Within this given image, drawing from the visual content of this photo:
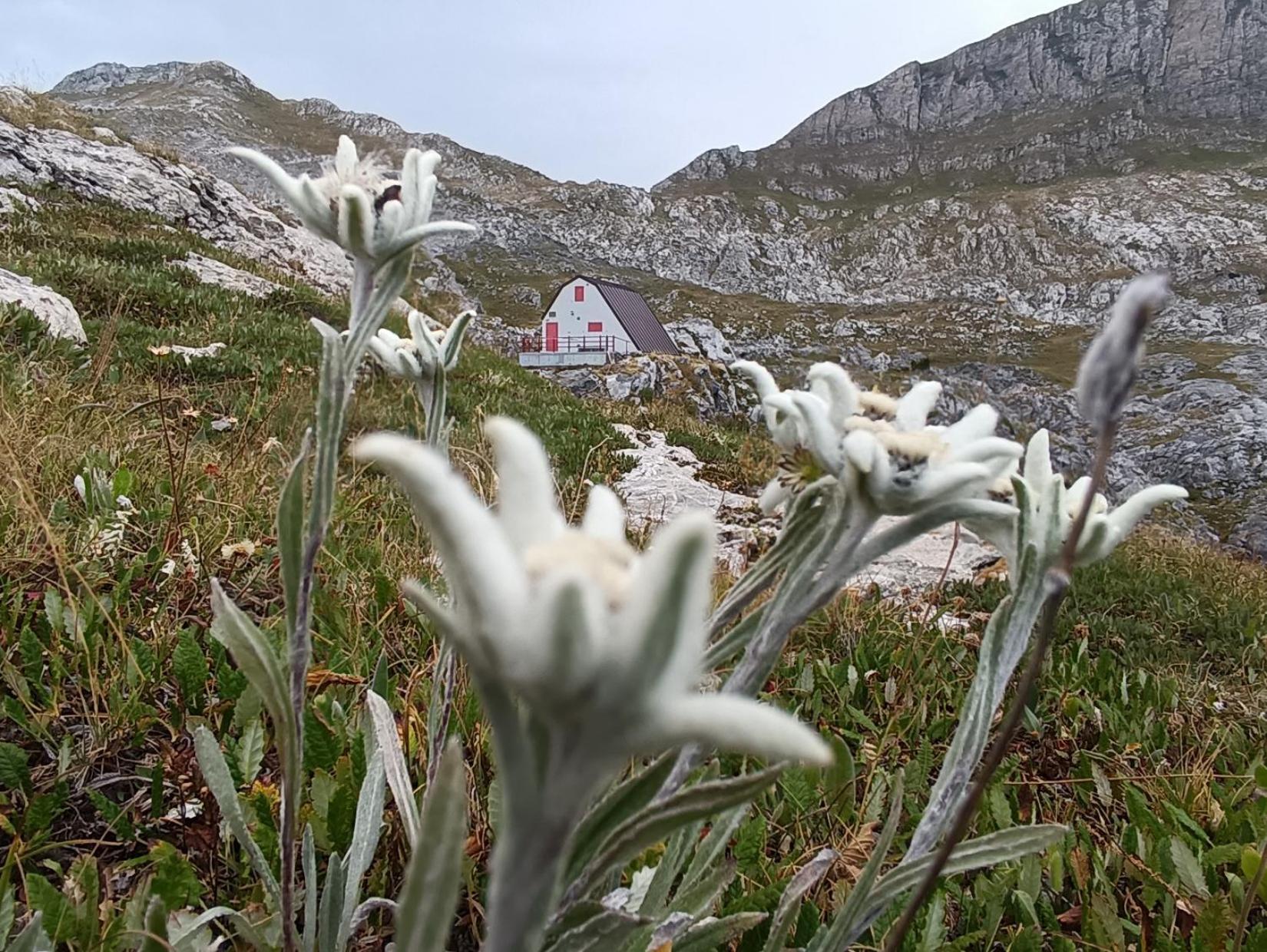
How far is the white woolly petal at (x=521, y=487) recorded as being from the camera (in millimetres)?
543

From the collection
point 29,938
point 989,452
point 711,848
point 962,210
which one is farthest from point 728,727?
point 962,210

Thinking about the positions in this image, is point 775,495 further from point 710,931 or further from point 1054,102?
point 1054,102

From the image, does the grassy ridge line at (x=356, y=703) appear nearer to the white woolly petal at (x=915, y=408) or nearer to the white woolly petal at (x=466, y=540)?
the white woolly petal at (x=915, y=408)

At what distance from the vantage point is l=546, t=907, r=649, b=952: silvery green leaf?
78 cm

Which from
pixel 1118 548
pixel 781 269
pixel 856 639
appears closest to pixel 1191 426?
A: pixel 1118 548

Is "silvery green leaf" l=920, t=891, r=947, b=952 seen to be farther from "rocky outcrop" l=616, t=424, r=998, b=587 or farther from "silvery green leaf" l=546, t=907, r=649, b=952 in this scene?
"rocky outcrop" l=616, t=424, r=998, b=587

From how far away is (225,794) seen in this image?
125 centimetres

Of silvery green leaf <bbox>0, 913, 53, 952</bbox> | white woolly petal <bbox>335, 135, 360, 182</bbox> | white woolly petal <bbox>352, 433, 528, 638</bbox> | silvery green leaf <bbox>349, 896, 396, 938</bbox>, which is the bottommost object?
silvery green leaf <bbox>349, 896, 396, 938</bbox>

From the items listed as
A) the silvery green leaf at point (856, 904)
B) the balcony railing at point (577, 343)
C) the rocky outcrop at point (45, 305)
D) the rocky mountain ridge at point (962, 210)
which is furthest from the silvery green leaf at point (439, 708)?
the balcony railing at point (577, 343)

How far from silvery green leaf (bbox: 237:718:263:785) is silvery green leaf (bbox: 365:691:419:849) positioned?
0.64 metres

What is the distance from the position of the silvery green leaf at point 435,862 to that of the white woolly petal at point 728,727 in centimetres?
15

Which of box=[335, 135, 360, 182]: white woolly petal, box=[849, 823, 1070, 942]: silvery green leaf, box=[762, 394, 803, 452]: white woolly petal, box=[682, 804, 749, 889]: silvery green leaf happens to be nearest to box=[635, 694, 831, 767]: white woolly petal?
box=[762, 394, 803, 452]: white woolly petal

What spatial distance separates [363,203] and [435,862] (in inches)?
36.8

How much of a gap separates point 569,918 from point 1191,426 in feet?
122
